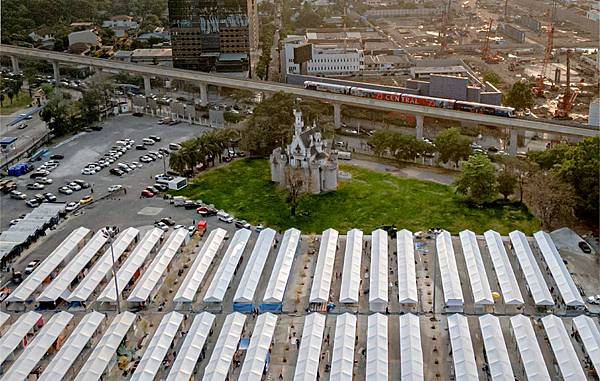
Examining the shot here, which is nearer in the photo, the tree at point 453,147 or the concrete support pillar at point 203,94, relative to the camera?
the tree at point 453,147

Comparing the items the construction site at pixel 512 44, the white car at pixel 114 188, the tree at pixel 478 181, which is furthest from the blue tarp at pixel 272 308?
the construction site at pixel 512 44

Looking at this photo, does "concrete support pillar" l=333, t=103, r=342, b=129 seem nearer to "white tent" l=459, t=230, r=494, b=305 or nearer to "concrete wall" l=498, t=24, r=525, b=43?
"white tent" l=459, t=230, r=494, b=305

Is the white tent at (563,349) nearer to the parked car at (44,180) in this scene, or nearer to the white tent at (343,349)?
the white tent at (343,349)

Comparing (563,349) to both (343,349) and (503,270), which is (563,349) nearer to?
(503,270)

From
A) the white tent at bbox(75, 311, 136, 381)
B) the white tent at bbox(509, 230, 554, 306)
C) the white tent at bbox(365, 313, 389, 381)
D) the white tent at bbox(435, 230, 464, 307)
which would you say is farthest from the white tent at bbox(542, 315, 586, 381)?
the white tent at bbox(75, 311, 136, 381)

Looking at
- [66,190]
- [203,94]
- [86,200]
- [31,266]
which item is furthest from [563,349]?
[203,94]

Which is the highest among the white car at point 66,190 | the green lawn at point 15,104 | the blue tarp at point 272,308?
the green lawn at point 15,104

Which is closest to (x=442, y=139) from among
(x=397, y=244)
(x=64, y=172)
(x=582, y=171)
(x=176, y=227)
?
(x=582, y=171)
